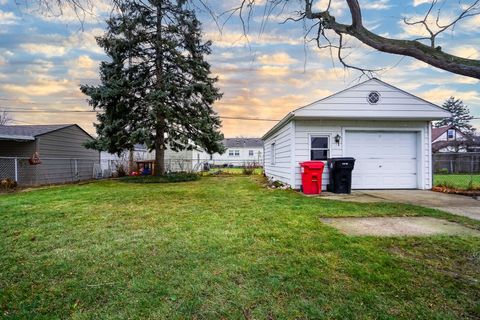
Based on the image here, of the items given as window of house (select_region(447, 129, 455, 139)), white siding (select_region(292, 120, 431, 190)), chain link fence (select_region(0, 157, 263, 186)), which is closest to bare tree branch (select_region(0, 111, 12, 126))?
chain link fence (select_region(0, 157, 263, 186))

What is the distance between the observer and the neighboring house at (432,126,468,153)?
3303 centimetres

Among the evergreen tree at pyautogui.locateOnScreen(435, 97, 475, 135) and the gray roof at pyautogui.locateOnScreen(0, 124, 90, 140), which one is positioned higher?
the evergreen tree at pyautogui.locateOnScreen(435, 97, 475, 135)

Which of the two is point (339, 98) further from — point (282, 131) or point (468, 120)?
point (468, 120)

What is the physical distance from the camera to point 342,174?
29.3 feet

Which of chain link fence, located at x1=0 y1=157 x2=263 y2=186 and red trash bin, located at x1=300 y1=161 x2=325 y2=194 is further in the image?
chain link fence, located at x1=0 y1=157 x2=263 y2=186

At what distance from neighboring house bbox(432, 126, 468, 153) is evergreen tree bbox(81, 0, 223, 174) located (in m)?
29.6

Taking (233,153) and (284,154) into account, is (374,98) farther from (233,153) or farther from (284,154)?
A: (233,153)

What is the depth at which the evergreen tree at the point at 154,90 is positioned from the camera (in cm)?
1404

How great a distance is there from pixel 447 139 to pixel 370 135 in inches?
1327

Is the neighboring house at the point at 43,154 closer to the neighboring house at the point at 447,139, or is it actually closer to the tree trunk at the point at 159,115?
the tree trunk at the point at 159,115

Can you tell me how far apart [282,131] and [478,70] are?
29.5 feet

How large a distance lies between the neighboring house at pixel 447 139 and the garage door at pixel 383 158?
2844 cm

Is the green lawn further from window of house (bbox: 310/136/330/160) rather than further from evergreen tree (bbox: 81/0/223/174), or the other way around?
evergreen tree (bbox: 81/0/223/174)

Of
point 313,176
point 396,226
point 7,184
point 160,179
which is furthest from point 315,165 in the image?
point 7,184
